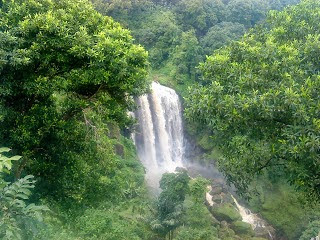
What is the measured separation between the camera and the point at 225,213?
20062 millimetres

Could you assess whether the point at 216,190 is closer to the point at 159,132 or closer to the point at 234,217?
the point at 234,217

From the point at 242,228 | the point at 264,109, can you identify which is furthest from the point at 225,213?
the point at 264,109

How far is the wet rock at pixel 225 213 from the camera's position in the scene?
19.9 metres

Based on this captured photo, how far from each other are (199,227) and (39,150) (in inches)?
392

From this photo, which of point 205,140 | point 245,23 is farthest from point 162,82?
point 245,23

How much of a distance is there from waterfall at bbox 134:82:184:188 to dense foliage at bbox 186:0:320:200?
17697 mm

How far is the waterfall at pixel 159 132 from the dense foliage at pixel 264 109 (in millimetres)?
17697

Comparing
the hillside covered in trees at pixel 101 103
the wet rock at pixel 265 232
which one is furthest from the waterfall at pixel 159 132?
the hillside covered in trees at pixel 101 103

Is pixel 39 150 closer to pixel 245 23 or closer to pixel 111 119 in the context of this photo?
pixel 111 119

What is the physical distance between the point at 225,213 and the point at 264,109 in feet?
50.0

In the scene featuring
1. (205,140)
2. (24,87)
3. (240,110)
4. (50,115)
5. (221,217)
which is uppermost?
(240,110)

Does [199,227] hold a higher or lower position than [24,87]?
lower

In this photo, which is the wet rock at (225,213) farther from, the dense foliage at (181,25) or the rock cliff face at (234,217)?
the dense foliage at (181,25)

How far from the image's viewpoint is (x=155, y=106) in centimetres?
2594
